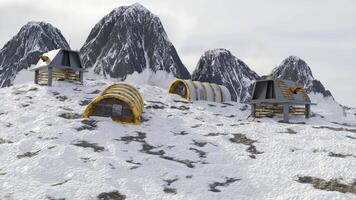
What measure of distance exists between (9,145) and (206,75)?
10659cm

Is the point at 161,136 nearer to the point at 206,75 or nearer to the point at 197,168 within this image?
the point at 197,168

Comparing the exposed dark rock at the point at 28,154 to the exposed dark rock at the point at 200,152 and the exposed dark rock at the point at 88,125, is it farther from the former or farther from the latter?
the exposed dark rock at the point at 200,152

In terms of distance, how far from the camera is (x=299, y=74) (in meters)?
132

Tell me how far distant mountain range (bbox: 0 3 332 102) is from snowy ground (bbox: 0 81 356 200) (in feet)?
323

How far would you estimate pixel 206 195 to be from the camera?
16453 millimetres

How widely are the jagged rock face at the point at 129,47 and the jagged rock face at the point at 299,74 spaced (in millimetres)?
35091

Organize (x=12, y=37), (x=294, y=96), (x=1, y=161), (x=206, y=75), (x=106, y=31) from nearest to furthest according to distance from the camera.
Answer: (x=1, y=161) < (x=294, y=96) < (x=206, y=75) < (x=106, y=31) < (x=12, y=37)

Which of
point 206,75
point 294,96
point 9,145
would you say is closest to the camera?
point 9,145

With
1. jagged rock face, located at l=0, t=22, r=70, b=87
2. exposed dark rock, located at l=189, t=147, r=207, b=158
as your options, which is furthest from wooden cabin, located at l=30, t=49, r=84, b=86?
jagged rock face, located at l=0, t=22, r=70, b=87

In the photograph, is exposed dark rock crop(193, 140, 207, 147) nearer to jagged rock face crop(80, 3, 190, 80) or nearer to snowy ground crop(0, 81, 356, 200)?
snowy ground crop(0, 81, 356, 200)

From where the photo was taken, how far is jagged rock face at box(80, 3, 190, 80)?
14150 centimetres

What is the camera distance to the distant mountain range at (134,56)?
130 meters

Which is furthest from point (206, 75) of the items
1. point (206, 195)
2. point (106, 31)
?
point (206, 195)

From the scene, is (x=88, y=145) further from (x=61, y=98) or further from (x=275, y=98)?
(x=275, y=98)
